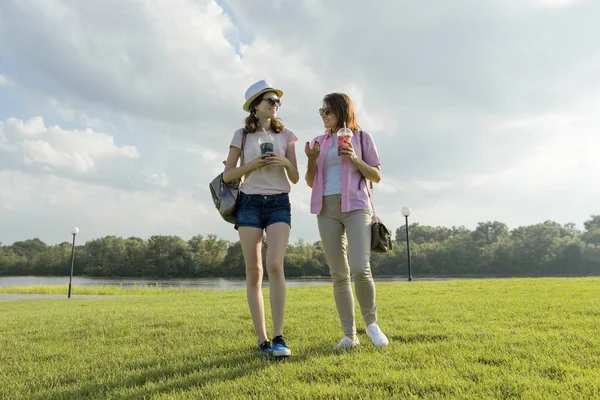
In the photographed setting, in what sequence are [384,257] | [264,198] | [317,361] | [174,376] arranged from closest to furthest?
[174,376]
[317,361]
[264,198]
[384,257]

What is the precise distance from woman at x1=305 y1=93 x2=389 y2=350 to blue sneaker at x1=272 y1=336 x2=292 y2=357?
1.50ft

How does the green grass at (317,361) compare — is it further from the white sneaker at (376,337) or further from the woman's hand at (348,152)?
the woman's hand at (348,152)

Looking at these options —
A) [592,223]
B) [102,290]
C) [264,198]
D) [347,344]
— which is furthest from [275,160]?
[592,223]

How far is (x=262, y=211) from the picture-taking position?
3.55m

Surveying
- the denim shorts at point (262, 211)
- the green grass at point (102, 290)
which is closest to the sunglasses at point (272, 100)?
the denim shorts at point (262, 211)

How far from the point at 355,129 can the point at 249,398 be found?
2.48 metres

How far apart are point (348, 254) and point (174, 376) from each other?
1660 mm

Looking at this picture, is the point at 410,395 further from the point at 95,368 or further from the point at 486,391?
the point at 95,368

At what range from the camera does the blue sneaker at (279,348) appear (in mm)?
3309

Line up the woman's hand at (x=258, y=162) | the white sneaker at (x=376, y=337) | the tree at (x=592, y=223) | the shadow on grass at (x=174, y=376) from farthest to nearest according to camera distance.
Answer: the tree at (x=592, y=223) < the white sneaker at (x=376, y=337) < the woman's hand at (x=258, y=162) < the shadow on grass at (x=174, y=376)

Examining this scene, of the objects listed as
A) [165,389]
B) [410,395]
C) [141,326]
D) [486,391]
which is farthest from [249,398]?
[141,326]

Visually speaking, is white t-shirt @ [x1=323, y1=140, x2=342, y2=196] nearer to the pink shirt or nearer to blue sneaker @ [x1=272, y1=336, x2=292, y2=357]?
the pink shirt

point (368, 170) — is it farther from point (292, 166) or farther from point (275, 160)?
point (275, 160)

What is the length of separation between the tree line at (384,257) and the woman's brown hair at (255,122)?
206 ft
